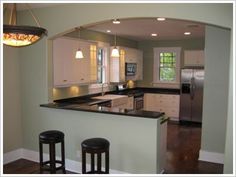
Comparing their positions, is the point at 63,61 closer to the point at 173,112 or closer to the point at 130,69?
the point at 130,69

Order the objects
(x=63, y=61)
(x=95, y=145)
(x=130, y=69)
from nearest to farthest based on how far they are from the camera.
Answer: (x=95, y=145) < (x=63, y=61) < (x=130, y=69)

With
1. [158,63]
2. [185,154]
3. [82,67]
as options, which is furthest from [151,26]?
[158,63]

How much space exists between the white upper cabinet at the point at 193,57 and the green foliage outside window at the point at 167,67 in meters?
0.54

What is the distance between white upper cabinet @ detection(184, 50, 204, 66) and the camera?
754cm

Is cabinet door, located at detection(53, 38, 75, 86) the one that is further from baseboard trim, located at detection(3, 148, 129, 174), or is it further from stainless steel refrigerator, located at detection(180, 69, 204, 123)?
stainless steel refrigerator, located at detection(180, 69, 204, 123)

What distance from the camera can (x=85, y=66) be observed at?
548 cm

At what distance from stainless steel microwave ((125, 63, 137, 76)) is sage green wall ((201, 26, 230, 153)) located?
323 centimetres

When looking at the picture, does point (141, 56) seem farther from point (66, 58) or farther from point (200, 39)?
point (66, 58)

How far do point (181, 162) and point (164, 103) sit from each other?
379cm

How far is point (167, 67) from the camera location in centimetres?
840

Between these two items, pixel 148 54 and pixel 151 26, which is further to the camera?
pixel 148 54

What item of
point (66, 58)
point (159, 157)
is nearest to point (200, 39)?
point (66, 58)

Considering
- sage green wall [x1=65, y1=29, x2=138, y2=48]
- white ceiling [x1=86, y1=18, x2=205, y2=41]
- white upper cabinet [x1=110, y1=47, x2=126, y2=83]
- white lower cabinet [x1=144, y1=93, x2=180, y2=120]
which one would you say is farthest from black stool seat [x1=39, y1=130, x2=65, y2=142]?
white lower cabinet [x1=144, y1=93, x2=180, y2=120]

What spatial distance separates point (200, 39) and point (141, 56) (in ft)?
6.55
